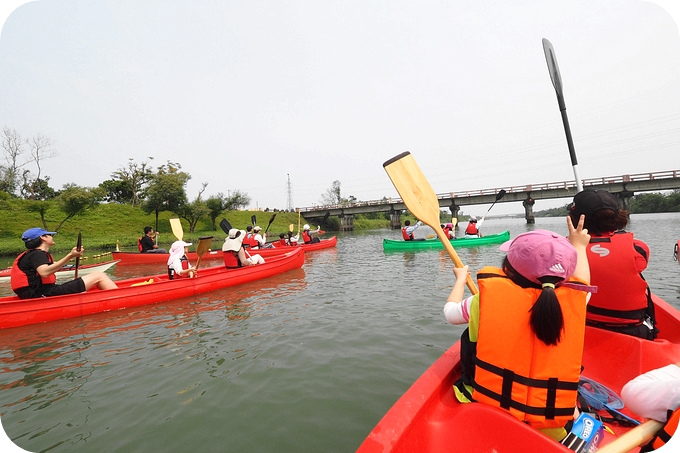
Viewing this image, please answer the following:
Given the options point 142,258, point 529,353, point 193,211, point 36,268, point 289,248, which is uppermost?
point 193,211

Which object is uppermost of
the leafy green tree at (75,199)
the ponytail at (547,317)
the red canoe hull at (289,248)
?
the leafy green tree at (75,199)

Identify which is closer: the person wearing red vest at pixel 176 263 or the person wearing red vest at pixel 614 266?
the person wearing red vest at pixel 614 266

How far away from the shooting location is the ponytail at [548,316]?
5.37 feet

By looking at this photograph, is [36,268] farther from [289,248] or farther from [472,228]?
[472,228]

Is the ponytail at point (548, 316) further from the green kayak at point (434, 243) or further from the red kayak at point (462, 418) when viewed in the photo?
the green kayak at point (434, 243)

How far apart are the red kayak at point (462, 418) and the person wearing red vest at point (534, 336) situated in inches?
5.6

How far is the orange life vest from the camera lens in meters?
1.79

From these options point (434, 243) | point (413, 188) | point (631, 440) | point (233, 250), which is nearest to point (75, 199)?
point (233, 250)

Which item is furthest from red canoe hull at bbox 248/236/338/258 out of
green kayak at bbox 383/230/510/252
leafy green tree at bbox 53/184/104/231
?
leafy green tree at bbox 53/184/104/231

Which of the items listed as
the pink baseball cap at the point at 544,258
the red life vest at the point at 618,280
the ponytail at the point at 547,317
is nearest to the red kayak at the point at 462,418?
the red life vest at the point at 618,280

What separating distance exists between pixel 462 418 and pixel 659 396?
103 cm

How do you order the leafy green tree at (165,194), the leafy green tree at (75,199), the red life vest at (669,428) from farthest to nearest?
1. the leafy green tree at (165,194)
2. the leafy green tree at (75,199)
3. the red life vest at (669,428)

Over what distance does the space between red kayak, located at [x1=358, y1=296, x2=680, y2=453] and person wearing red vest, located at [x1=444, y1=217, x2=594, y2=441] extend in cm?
14

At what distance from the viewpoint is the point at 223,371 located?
4199mm
